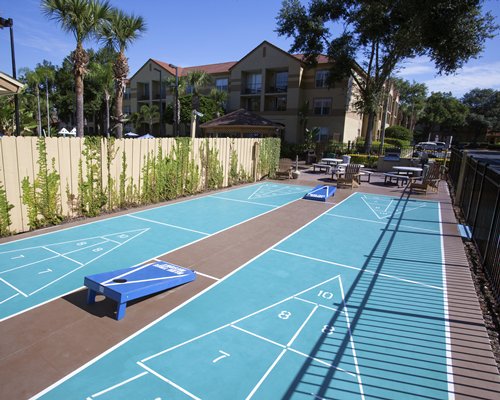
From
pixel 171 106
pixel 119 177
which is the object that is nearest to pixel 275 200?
pixel 119 177

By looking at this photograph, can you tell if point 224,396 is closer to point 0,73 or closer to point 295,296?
point 295,296

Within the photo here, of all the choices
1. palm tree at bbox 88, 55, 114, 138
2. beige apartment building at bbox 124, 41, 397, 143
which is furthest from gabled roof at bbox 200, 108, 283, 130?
palm tree at bbox 88, 55, 114, 138

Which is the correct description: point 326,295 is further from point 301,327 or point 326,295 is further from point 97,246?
point 97,246

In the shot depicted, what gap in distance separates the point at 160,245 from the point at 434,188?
593 inches

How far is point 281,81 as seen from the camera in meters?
38.5

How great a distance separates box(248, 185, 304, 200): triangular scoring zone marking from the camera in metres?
15.4

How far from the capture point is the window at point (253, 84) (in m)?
39.6

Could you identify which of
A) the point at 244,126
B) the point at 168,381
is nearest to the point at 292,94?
the point at 244,126

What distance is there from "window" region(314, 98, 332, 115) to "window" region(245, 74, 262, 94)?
24.2 feet

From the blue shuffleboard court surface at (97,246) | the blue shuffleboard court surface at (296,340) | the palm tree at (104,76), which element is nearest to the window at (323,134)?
the palm tree at (104,76)

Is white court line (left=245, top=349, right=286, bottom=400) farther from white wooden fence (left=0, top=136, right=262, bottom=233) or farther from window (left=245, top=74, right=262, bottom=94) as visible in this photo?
window (left=245, top=74, right=262, bottom=94)

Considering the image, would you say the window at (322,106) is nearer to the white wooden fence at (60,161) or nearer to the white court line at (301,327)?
the white wooden fence at (60,161)

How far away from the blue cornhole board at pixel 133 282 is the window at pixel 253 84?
120 ft

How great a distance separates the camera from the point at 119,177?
11.1 m
